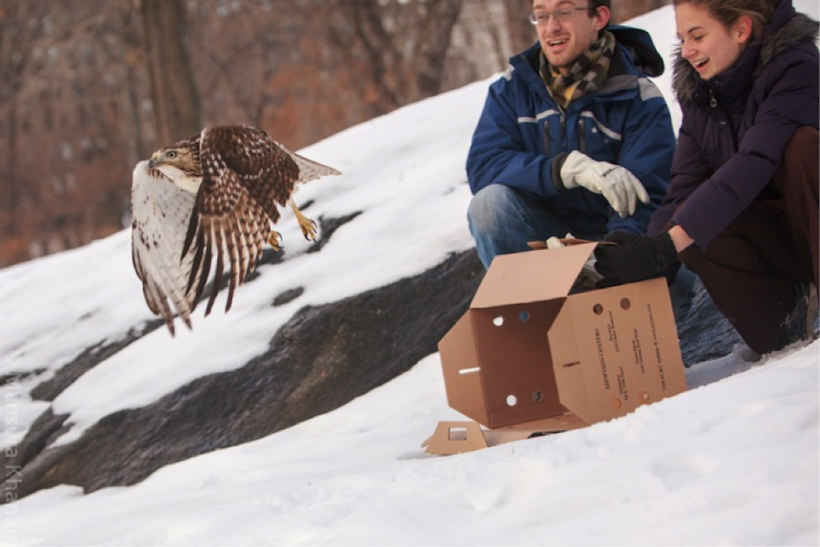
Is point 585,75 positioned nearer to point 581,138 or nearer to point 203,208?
point 581,138

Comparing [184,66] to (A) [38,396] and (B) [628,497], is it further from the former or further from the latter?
(B) [628,497]

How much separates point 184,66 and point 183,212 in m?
6.63

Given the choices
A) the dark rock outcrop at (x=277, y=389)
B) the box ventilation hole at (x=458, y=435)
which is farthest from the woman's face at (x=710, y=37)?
the dark rock outcrop at (x=277, y=389)

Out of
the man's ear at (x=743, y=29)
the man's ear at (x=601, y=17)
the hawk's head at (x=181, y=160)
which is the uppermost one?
the man's ear at (x=601, y=17)

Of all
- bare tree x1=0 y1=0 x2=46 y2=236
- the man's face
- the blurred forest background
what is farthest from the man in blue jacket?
bare tree x1=0 y1=0 x2=46 y2=236

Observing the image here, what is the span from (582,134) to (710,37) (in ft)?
1.98

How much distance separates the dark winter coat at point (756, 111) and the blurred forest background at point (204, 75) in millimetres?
9673

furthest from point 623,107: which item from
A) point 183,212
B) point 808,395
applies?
point 183,212

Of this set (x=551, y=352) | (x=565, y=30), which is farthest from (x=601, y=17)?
(x=551, y=352)

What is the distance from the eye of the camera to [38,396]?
205 inches

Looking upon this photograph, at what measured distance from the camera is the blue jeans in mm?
3391

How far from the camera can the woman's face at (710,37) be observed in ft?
9.32

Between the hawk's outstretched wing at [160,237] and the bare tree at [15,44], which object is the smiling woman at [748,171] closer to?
the hawk's outstretched wing at [160,237]

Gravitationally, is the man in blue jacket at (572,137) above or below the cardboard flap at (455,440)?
above
